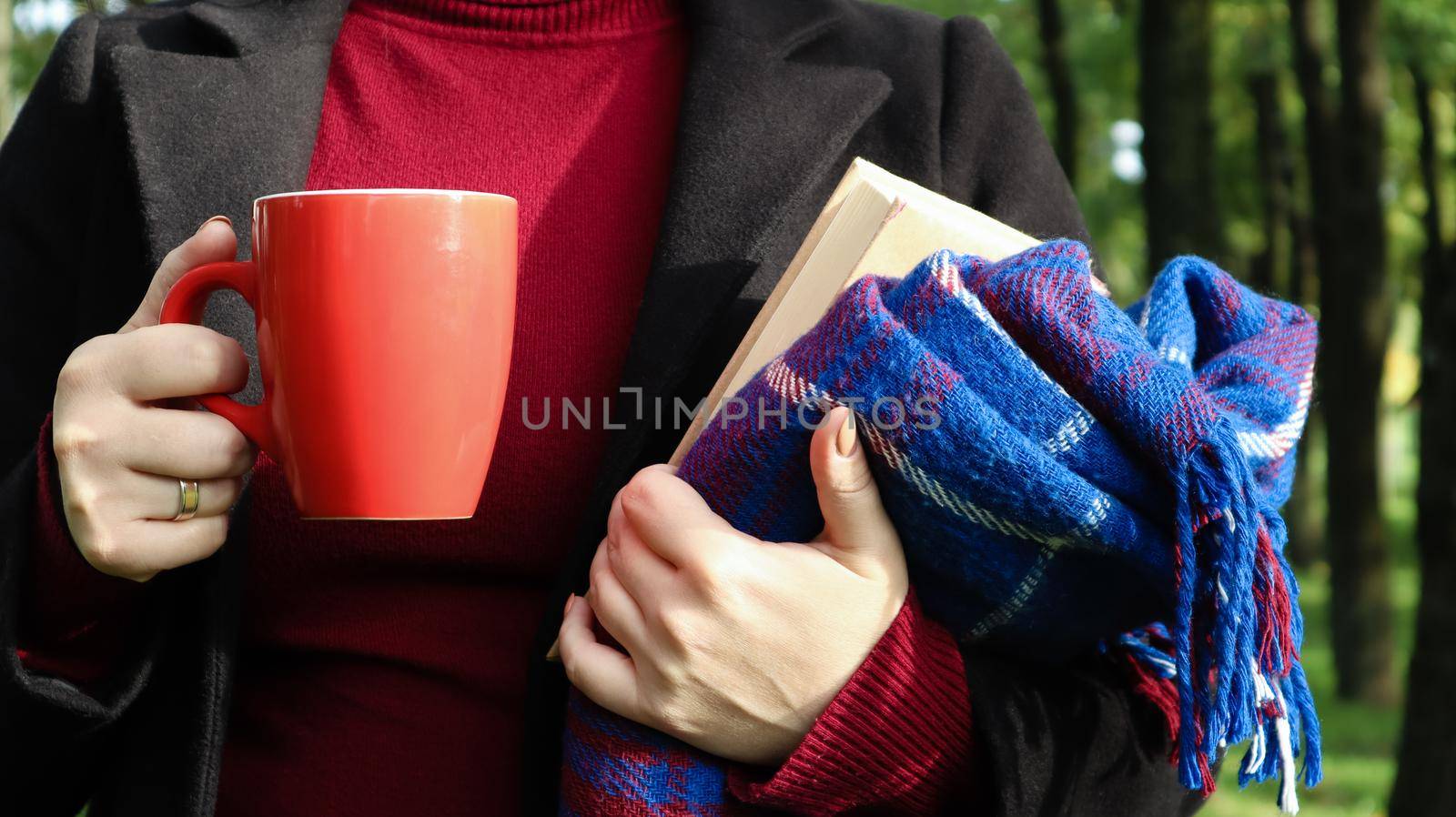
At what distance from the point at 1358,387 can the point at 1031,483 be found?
9.16m

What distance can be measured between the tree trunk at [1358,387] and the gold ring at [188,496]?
8.40 meters

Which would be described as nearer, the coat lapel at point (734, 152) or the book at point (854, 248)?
the book at point (854, 248)

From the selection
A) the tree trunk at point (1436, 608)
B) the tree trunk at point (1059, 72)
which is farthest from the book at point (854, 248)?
the tree trunk at point (1059, 72)

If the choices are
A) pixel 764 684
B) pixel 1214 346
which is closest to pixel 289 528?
pixel 764 684

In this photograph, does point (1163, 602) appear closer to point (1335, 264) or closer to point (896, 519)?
point (896, 519)

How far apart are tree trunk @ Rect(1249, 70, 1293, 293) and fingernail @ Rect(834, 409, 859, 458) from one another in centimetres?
1453

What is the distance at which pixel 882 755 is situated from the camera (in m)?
1.27

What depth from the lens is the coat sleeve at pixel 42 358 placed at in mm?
1410

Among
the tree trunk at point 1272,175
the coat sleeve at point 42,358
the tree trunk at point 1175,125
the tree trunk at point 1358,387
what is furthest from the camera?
the tree trunk at point 1272,175

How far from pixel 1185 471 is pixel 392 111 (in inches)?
43.0

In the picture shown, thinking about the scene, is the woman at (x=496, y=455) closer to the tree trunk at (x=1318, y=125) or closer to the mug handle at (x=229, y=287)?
the mug handle at (x=229, y=287)

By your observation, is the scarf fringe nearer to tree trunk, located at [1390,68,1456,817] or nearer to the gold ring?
the gold ring

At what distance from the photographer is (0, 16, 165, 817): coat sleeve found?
1.41m

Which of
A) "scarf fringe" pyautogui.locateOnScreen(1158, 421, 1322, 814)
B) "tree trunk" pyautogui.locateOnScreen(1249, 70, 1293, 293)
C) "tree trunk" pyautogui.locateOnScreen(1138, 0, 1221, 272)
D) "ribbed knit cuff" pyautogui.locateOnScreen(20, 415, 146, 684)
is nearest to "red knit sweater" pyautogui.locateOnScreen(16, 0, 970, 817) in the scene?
"ribbed knit cuff" pyautogui.locateOnScreen(20, 415, 146, 684)
